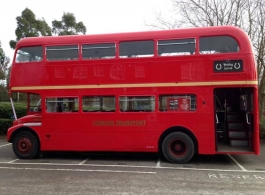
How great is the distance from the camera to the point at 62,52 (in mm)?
8648

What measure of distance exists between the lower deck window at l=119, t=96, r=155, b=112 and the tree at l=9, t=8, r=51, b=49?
19.9m

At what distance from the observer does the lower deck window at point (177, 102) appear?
8023 mm

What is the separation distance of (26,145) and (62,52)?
10.9 ft

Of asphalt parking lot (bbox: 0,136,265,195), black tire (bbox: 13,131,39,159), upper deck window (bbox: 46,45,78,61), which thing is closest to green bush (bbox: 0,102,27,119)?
asphalt parking lot (bbox: 0,136,265,195)

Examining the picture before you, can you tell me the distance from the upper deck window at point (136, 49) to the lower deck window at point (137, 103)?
130 centimetres

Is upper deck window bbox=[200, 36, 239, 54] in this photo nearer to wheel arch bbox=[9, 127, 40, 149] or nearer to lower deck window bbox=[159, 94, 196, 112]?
lower deck window bbox=[159, 94, 196, 112]

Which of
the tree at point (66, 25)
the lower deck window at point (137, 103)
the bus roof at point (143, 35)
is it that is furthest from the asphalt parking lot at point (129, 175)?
the tree at point (66, 25)

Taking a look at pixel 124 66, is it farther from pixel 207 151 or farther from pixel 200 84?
pixel 207 151

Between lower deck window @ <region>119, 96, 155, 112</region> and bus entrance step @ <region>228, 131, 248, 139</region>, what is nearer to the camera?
lower deck window @ <region>119, 96, 155, 112</region>

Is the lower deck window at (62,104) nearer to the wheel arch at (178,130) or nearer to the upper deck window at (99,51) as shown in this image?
the upper deck window at (99,51)

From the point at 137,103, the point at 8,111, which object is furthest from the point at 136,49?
the point at 8,111

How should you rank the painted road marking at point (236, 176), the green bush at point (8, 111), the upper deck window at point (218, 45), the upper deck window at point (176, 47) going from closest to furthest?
the painted road marking at point (236, 176) < the upper deck window at point (218, 45) < the upper deck window at point (176, 47) < the green bush at point (8, 111)

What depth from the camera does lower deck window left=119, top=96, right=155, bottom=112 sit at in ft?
27.0

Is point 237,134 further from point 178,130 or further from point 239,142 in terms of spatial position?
point 178,130
